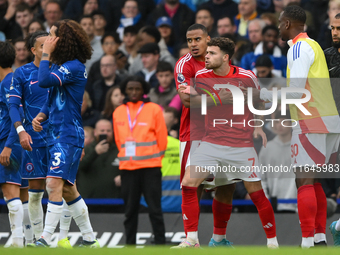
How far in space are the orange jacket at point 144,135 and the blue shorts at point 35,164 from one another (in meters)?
1.81

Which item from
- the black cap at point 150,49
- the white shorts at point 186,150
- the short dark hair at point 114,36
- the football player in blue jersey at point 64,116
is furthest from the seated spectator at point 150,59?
the football player in blue jersey at point 64,116

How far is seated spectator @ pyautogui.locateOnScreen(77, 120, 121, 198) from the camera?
9336 millimetres

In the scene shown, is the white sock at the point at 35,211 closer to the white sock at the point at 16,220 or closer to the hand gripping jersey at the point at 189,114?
the white sock at the point at 16,220

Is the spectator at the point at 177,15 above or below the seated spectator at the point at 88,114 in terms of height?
above

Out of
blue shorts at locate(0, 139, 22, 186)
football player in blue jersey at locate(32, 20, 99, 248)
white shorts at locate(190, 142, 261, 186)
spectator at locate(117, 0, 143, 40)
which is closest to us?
football player in blue jersey at locate(32, 20, 99, 248)

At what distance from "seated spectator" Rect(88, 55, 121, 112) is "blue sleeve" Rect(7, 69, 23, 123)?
13.7ft

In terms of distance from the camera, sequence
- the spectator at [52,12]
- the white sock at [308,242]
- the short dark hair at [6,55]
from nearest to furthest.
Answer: the white sock at [308,242] → the short dark hair at [6,55] → the spectator at [52,12]

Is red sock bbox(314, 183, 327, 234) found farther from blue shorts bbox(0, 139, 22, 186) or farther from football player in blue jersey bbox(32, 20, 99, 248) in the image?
blue shorts bbox(0, 139, 22, 186)

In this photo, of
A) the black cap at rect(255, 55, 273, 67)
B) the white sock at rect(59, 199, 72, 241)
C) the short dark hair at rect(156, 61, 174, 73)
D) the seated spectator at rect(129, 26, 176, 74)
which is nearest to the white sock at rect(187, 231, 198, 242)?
the white sock at rect(59, 199, 72, 241)

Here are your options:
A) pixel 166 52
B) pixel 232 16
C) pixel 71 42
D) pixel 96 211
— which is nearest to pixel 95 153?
pixel 96 211

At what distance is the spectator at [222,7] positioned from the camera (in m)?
11.5

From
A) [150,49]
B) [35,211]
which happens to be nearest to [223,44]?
[35,211]

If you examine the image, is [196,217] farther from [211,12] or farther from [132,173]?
[211,12]

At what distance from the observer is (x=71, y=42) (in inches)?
235
